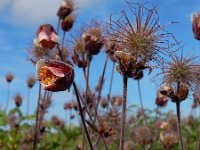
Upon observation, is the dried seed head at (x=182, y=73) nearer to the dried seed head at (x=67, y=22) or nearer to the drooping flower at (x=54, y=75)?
the drooping flower at (x=54, y=75)

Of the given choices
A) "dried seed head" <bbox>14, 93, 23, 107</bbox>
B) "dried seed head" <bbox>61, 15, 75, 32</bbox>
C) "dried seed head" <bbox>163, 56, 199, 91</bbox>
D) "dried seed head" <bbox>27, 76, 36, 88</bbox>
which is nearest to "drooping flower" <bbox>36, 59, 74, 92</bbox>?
"dried seed head" <bbox>163, 56, 199, 91</bbox>

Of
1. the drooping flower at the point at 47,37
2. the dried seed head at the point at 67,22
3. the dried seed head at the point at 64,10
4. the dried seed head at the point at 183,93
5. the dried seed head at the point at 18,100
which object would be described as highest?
the dried seed head at the point at 64,10

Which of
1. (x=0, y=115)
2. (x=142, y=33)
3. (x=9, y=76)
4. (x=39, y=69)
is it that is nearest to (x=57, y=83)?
(x=39, y=69)

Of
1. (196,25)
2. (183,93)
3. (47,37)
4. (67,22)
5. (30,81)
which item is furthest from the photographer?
(30,81)

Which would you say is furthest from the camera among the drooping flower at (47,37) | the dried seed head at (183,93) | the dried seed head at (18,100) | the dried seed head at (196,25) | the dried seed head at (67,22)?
the dried seed head at (18,100)

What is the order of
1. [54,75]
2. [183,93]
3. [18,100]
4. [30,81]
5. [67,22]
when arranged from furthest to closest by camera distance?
1. [18,100]
2. [30,81]
3. [67,22]
4. [183,93]
5. [54,75]

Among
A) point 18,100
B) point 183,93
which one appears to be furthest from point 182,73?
point 18,100

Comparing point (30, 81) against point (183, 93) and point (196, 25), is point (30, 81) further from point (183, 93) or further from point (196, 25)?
point (183, 93)

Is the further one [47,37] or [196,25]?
[47,37]

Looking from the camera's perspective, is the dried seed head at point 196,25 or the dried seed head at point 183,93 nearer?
the dried seed head at point 183,93

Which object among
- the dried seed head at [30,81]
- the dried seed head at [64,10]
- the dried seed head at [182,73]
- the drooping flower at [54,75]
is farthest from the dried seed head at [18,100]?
the drooping flower at [54,75]
